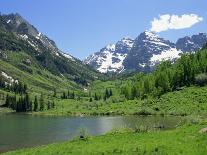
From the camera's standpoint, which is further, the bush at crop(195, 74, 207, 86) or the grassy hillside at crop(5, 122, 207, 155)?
the bush at crop(195, 74, 207, 86)

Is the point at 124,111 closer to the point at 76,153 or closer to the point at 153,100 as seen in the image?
the point at 153,100

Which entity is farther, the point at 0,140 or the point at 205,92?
the point at 205,92

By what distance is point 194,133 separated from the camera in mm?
52312

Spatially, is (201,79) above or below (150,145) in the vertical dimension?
above

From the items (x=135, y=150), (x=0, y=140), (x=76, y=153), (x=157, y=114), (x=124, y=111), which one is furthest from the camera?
(x=124, y=111)

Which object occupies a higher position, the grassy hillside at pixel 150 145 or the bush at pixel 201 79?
the bush at pixel 201 79

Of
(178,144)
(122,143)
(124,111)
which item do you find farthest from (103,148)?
(124,111)

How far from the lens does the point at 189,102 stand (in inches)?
6654

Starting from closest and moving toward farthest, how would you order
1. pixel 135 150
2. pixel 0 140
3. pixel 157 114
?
pixel 135 150
pixel 0 140
pixel 157 114

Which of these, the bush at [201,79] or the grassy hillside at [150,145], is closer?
the grassy hillside at [150,145]

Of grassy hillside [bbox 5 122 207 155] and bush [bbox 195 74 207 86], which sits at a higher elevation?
bush [bbox 195 74 207 86]

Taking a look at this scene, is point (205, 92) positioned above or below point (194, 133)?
above

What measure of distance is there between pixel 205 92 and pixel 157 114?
25177 mm

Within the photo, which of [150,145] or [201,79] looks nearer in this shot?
[150,145]
